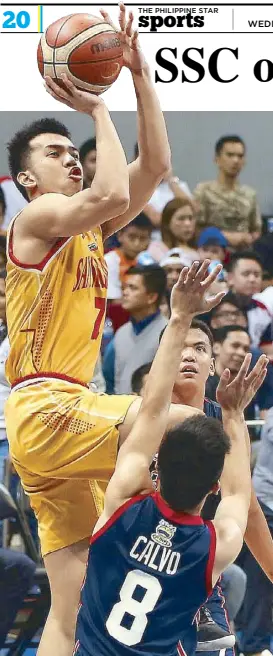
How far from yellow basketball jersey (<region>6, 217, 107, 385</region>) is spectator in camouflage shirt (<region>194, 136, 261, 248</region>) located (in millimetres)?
3656

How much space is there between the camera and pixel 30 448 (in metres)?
3.93

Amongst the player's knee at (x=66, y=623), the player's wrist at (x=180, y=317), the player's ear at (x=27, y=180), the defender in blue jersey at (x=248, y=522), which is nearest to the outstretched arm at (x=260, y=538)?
the defender in blue jersey at (x=248, y=522)

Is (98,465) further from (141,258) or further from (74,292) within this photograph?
(141,258)

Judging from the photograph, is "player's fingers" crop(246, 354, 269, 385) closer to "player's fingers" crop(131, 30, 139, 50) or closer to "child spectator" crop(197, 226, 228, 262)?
"player's fingers" crop(131, 30, 139, 50)

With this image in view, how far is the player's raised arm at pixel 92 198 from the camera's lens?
12.6ft

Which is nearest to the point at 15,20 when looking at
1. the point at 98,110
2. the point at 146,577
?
the point at 98,110

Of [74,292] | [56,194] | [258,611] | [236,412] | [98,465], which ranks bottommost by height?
[258,611]

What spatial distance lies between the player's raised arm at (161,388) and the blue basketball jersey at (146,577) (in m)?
0.07

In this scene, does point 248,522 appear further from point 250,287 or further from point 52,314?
point 250,287

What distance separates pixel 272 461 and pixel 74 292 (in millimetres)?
2335

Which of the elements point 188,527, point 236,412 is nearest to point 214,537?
point 188,527

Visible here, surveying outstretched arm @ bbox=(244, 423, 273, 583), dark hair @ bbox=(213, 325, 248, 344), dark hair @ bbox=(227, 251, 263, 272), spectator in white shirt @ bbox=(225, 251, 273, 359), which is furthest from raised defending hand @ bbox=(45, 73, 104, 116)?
dark hair @ bbox=(227, 251, 263, 272)

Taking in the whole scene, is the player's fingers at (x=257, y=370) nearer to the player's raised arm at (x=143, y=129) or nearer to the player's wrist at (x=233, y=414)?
the player's wrist at (x=233, y=414)

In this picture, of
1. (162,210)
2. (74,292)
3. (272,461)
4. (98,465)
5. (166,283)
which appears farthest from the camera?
(162,210)
